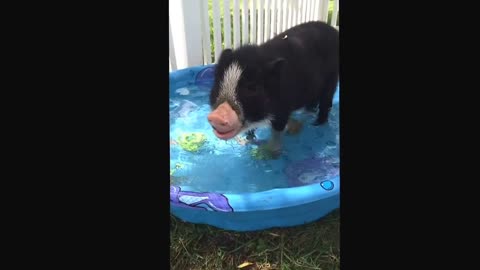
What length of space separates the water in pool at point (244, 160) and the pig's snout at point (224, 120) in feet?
1.84

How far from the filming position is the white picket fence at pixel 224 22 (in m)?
3.71

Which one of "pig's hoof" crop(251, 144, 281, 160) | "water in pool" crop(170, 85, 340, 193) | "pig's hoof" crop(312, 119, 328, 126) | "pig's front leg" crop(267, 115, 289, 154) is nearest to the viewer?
"pig's front leg" crop(267, 115, 289, 154)

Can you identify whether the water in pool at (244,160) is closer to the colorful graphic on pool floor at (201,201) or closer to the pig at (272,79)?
the pig at (272,79)

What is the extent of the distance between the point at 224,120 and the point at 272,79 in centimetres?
39

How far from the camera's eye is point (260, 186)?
271 cm

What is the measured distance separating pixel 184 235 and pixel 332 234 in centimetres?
80

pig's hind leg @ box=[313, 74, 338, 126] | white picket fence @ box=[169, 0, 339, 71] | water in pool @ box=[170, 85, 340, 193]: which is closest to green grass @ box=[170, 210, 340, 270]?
water in pool @ box=[170, 85, 340, 193]

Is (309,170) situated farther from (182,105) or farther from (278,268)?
(182,105)

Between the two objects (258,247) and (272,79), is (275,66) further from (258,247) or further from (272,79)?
(258,247)

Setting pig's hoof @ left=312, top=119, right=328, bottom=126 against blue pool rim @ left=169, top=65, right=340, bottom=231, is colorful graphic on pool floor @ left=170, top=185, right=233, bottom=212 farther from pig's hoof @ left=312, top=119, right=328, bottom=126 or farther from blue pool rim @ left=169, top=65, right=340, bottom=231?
pig's hoof @ left=312, top=119, right=328, bottom=126

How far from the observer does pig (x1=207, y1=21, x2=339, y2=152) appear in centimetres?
227

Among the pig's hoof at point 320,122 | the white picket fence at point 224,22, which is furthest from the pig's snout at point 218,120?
the white picket fence at point 224,22

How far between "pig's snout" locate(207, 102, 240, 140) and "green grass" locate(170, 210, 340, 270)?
530 mm

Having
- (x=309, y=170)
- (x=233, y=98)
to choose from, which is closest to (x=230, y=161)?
(x=309, y=170)
